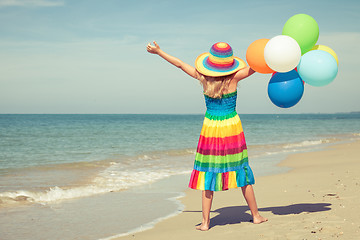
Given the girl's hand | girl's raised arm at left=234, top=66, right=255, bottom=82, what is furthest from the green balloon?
the girl's hand

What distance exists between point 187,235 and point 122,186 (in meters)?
4.25

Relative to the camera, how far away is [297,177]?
8391 millimetres

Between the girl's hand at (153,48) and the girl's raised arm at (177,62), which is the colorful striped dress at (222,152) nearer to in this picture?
the girl's raised arm at (177,62)

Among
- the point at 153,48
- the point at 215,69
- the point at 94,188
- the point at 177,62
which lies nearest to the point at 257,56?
the point at 215,69

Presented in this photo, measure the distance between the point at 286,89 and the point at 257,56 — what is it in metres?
0.50

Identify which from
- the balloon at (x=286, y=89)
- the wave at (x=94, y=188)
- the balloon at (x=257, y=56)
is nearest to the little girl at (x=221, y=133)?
the balloon at (x=257, y=56)

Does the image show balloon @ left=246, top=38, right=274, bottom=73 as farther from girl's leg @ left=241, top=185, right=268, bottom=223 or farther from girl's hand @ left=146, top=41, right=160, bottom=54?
girl's leg @ left=241, top=185, right=268, bottom=223

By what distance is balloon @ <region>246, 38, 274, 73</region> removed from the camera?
412 cm

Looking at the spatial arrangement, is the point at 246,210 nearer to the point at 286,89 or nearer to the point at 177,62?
the point at 286,89

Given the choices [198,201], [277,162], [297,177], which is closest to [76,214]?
[198,201]

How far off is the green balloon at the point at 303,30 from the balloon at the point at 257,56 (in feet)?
1.16

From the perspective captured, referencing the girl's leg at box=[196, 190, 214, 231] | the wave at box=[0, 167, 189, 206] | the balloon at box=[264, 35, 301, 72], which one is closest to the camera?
the balloon at box=[264, 35, 301, 72]

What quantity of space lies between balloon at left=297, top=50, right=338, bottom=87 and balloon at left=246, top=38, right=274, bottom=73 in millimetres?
388

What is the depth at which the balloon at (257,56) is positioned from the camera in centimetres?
412
